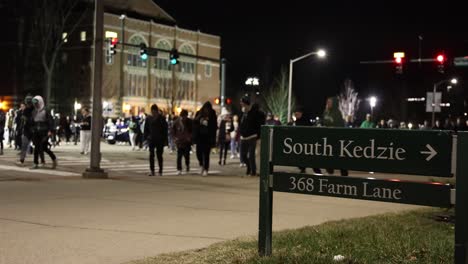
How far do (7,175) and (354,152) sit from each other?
445 inches

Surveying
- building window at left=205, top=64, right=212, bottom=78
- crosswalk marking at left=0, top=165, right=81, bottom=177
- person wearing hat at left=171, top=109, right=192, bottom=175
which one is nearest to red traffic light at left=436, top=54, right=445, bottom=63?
person wearing hat at left=171, top=109, right=192, bottom=175

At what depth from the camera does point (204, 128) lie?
16.9 metres

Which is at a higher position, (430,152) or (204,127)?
(204,127)

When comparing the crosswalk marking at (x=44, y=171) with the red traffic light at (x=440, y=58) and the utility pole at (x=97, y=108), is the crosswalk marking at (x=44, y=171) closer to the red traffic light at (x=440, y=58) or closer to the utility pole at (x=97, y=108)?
the utility pole at (x=97, y=108)

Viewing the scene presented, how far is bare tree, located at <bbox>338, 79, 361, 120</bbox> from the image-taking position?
113000mm

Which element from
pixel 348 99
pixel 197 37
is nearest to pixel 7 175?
pixel 197 37

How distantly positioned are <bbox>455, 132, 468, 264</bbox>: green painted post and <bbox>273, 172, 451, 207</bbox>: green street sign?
0.16m

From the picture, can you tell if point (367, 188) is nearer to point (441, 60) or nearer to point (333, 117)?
point (333, 117)

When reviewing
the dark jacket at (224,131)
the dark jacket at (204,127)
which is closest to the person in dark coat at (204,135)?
the dark jacket at (204,127)

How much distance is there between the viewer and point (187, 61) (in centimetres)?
9369

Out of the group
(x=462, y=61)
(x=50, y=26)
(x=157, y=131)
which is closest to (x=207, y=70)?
(x=50, y=26)

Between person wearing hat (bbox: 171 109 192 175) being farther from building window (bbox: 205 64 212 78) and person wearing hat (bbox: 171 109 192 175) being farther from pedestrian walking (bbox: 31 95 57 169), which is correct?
building window (bbox: 205 64 212 78)

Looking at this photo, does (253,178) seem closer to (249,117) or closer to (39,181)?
(249,117)

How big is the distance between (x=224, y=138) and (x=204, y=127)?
20.4 feet
